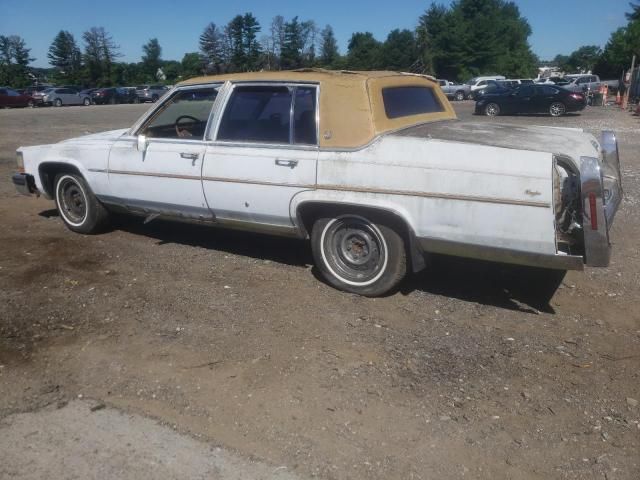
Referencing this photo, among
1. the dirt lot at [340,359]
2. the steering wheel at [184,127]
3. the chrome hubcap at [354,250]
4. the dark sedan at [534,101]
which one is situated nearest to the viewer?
the dirt lot at [340,359]

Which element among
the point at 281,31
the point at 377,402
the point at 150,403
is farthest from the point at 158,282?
the point at 281,31

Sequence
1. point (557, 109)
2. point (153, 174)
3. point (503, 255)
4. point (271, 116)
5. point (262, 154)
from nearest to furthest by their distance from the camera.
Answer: point (503, 255), point (262, 154), point (271, 116), point (153, 174), point (557, 109)

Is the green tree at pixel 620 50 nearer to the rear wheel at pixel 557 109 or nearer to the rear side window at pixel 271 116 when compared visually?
the rear wheel at pixel 557 109

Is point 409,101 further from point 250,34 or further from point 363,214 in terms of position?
point 250,34

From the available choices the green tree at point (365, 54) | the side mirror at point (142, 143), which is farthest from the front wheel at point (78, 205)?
the green tree at point (365, 54)

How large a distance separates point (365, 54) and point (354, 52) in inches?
232

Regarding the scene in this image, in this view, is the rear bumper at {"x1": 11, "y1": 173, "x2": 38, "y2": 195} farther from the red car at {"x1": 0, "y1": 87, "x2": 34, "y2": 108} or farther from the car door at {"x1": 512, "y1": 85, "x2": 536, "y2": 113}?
the red car at {"x1": 0, "y1": 87, "x2": 34, "y2": 108}

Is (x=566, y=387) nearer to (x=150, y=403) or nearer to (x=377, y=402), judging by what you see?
(x=377, y=402)

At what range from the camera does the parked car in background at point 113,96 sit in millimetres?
43594

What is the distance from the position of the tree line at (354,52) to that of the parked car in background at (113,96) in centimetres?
2629

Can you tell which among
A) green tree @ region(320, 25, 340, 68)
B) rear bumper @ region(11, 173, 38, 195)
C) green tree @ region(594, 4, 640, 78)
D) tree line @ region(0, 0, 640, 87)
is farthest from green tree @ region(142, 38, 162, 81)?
rear bumper @ region(11, 173, 38, 195)

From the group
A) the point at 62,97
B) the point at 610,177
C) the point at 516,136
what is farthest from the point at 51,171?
the point at 62,97

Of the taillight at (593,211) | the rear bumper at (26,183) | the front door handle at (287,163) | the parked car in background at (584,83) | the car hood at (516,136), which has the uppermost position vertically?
the parked car in background at (584,83)

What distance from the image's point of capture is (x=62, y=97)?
4081cm
